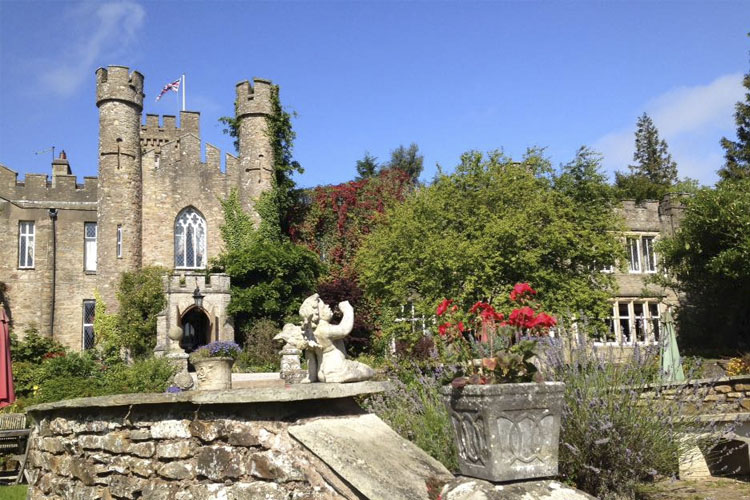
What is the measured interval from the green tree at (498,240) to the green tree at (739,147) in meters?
14.2

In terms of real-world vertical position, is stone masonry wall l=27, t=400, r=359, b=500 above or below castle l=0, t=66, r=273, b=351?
below

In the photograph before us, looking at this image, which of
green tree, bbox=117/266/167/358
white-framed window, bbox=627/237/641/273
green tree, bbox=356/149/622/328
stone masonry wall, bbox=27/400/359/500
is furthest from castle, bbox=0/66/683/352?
stone masonry wall, bbox=27/400/359/500

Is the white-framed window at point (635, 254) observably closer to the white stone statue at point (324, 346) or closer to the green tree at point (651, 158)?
the green tree at point (651, 158)

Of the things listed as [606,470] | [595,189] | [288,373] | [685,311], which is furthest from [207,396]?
[685,311]

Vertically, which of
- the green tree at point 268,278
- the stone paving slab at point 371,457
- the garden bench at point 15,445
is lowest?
the garden bench at point 15,445

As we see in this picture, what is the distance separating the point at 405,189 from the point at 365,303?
6643mm

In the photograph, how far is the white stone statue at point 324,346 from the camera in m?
5.64

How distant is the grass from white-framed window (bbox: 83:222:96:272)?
21519 millimetres

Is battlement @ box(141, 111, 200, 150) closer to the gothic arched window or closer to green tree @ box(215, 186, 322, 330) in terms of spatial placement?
the gothic arched window

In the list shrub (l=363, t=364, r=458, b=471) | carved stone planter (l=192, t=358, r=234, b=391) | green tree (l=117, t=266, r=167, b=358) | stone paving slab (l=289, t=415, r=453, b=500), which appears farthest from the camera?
green tree (l=117, t=266, r=167, b=358)

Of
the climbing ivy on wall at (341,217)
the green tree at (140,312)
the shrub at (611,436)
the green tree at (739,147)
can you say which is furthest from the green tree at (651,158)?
the shrub at (611,436)

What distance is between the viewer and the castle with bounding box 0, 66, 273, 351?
27.5 m

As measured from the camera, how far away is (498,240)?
20188 mm

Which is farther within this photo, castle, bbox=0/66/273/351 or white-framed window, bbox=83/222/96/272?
white-framed window, bbox=83/222/96/272
